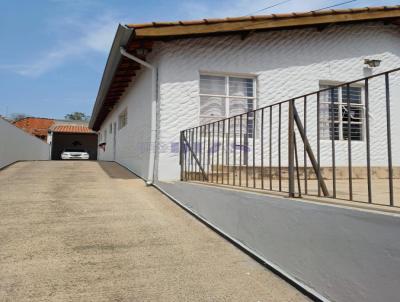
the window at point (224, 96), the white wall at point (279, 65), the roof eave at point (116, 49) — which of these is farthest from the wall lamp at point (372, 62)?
the roof eave at point (116, 49)

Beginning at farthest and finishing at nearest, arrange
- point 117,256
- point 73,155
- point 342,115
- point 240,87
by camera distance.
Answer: point 73,155
point 342,115
point 240,87
point 117,256

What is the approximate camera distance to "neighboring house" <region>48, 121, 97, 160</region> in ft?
97.7

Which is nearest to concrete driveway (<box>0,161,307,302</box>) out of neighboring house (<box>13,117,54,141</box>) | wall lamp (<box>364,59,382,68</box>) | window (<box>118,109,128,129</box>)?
wall lamp (<box>364,59,382,68</box>)

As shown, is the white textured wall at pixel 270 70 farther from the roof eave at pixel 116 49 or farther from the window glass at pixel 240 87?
the roof eave at pixel 116 49

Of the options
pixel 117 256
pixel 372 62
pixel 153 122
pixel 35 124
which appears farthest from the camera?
pixel 35 124

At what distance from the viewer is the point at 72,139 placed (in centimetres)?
3095

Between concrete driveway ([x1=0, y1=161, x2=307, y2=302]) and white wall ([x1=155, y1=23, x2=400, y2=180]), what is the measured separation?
233cm

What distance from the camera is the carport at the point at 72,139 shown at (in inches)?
1174

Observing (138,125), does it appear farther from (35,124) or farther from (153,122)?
(35,124)

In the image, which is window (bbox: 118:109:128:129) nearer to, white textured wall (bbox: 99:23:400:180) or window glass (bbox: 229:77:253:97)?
white textured wall (bbox: 99:23:400:180)

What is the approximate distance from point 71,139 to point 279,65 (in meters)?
26.2

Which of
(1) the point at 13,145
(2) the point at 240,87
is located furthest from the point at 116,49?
(1) the point at 13,145

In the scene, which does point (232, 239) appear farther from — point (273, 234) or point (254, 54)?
point (254, 54)

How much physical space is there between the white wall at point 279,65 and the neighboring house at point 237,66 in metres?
0.02
